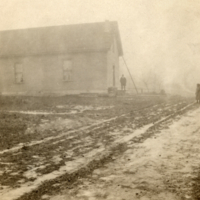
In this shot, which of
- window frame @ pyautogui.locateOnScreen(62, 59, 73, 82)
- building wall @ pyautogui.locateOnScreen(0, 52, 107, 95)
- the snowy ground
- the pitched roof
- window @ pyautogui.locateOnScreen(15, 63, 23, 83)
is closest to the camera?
the snowy ground

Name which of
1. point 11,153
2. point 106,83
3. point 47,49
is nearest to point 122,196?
point 11,153

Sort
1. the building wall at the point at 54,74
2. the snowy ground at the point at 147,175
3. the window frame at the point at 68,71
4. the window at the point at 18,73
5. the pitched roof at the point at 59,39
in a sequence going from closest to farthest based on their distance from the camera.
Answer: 1. the snowy ground at the point at 147,175
2. the building wall at the point at 54,74
3. the pitched roof at the point at 59,39
4. the window frame at the point at 68,71
5. the window at the point at 18,73

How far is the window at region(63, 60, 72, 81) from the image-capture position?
69.6 ft

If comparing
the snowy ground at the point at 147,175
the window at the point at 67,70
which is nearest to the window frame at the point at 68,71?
the window at the point at 67,70

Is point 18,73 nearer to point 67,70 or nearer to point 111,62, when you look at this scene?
point 67,70

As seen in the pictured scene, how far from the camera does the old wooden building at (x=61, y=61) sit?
2055 centimetres

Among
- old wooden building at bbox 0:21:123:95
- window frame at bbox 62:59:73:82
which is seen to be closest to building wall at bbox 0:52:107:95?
old wooden building at bbox 0:21:123:95

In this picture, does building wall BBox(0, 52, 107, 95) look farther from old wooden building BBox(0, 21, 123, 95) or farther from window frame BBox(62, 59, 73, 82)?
window frame BBox(62, 59, 73, 82)

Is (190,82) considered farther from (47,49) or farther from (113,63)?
(47,49)

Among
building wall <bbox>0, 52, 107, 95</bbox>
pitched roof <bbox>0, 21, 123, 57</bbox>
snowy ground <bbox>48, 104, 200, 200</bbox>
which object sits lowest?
snowy ground <bbox>48, 104, 200, 200</bbox>

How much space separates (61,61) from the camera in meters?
21.4

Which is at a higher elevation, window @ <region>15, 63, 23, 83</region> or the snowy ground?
window @ <region>15, 63, 23, 83</region>

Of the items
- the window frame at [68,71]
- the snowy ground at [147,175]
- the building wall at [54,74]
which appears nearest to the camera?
the snowy ground at [147,175]

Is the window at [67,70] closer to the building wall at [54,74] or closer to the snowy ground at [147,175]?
the building wall at [54,74]
